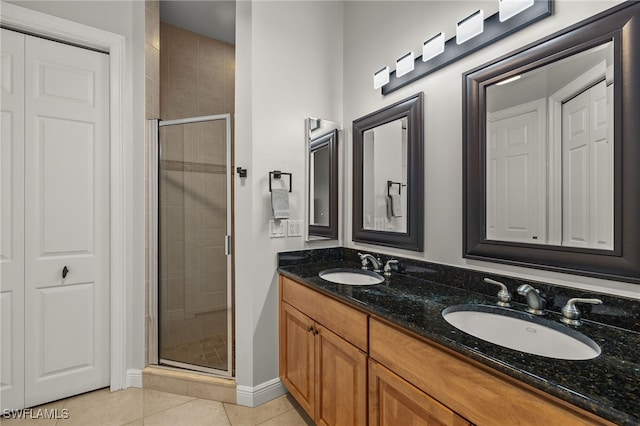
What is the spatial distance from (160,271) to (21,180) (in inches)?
38.5

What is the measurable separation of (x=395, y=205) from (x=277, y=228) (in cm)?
77

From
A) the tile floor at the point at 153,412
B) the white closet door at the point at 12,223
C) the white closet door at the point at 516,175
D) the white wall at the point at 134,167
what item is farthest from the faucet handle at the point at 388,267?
the white closet door at the point at 12,223

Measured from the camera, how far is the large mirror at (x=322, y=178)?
2100 mm

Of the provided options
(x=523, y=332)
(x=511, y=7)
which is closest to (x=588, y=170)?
(x=523, y=332)

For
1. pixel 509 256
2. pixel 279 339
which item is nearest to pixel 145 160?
pixel 279 339

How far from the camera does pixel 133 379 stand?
2.09m

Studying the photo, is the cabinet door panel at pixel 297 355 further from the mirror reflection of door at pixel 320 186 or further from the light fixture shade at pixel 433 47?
the light fixture shade at pixel 433 47

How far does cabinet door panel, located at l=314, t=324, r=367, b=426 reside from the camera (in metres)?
1.23

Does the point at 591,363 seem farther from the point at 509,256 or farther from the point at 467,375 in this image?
the point at 509,256

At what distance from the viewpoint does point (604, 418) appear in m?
0.58

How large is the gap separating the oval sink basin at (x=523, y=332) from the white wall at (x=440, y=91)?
0.69ft

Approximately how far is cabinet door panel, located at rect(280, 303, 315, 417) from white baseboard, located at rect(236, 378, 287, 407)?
0.37ft

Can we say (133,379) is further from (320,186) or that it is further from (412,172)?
(412,172)

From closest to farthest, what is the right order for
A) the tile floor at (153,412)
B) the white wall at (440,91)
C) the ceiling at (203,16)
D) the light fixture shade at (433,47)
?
the white wall at (440,91), the light fixture shade at (433,47), the tile floor at (153,412), the ceiling at (203,16)
